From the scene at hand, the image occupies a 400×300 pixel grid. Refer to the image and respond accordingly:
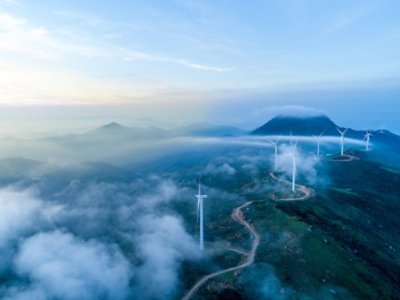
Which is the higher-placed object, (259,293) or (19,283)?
(259,293)

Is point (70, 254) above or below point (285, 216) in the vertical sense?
below

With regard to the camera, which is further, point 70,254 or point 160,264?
point 70,254

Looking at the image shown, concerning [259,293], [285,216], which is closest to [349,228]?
[285,216]

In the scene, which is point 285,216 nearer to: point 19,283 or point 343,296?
point 343,296

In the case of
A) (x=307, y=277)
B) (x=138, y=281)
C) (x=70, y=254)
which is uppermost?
(x=307, y=277)

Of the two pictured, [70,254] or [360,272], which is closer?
[360,272]

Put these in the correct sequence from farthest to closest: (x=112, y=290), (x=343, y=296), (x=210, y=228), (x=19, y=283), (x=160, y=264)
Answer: (x=210, y=228) < (x=19, y=283) < (x=160, y=264) < (x=112, y=290) < (x=343, y=296)

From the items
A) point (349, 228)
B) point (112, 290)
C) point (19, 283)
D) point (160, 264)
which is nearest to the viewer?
point (112, 290)

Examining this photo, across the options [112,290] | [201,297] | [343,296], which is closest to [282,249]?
[343,296]

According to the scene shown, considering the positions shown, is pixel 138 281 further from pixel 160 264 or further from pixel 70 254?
pixel 70 254
